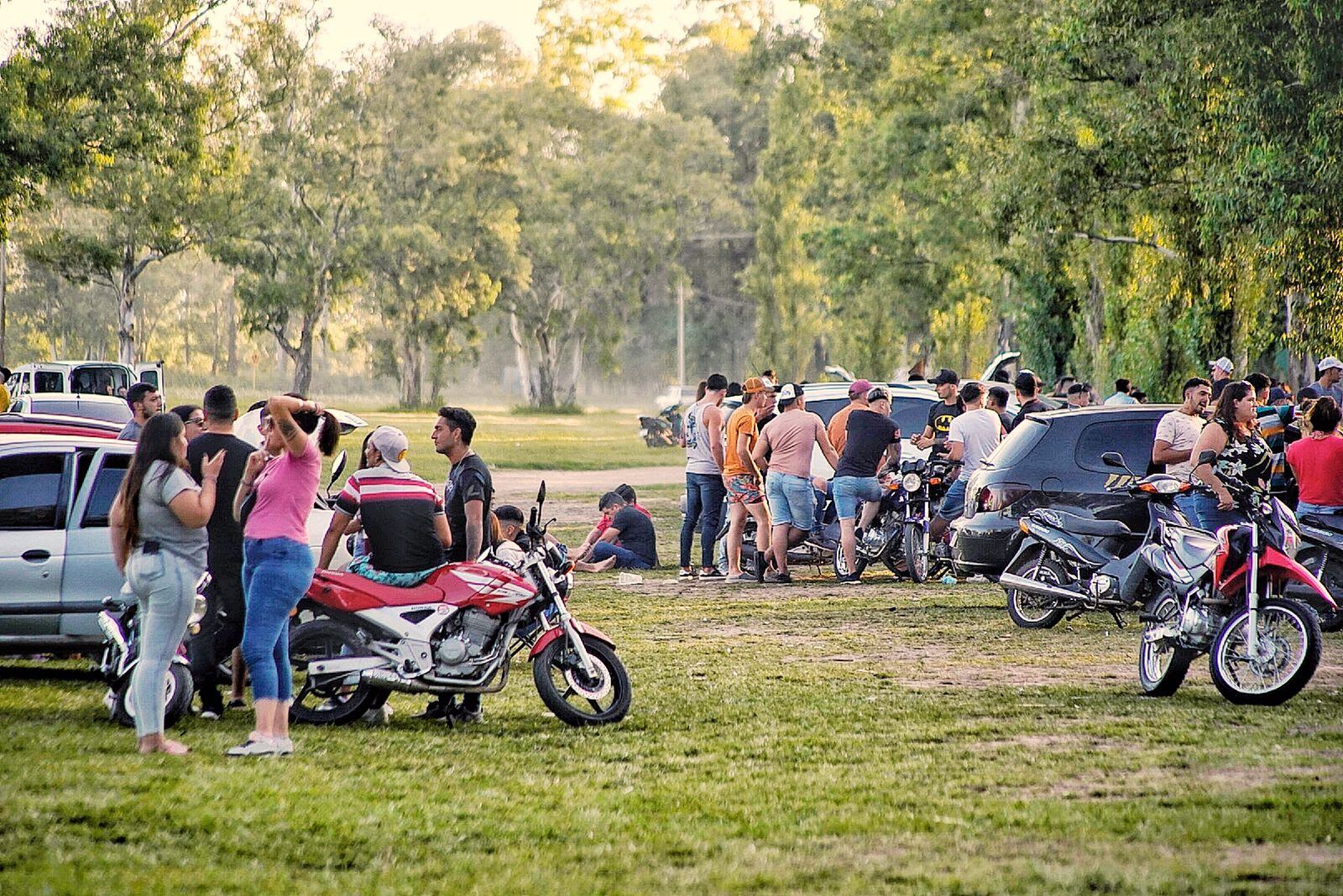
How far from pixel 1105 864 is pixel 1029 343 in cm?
3278

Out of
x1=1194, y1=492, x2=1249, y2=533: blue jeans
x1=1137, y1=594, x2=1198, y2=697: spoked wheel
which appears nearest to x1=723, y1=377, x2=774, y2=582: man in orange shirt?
x1=1194, y1=492, x2=1249, y2=533: blue jeans

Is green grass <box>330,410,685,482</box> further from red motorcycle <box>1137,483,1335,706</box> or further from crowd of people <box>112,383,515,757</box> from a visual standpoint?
crowd of people <box>112,383,515,757</box>

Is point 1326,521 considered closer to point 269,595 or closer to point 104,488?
point 269,595

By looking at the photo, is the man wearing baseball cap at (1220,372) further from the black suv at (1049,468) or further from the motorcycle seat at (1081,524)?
the motorcycle seat at (1081,524)

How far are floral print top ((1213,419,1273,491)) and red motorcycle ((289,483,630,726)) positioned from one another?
3.71 meters

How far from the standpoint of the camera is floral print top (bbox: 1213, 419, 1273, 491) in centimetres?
1036

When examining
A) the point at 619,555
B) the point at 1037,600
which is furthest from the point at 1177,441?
the point at 619,555

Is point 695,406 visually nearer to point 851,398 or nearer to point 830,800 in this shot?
point 851,398

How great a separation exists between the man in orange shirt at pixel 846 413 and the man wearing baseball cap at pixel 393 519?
7594 millimetres

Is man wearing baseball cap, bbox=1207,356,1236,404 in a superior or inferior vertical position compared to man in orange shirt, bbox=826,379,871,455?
superior

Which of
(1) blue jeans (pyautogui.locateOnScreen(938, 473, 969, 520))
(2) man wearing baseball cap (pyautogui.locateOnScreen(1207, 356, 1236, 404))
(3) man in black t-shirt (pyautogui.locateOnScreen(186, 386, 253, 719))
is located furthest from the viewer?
(2) man wearing baseball cap (pyautogui.locateOnScreen(1207, 356, 1236, 404))

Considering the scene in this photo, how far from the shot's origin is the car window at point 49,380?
3638 cm

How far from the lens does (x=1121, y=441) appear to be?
14.3m

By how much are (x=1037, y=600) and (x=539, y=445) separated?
36.7 metres
